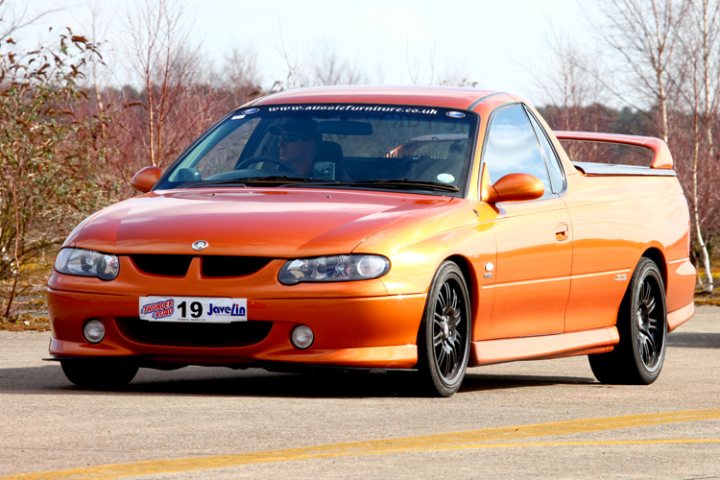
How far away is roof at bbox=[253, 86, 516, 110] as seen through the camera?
10258mm

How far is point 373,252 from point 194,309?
3.01 ft

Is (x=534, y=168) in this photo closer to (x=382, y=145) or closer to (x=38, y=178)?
(x=382, y=145)

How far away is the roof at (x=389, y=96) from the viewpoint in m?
10.3

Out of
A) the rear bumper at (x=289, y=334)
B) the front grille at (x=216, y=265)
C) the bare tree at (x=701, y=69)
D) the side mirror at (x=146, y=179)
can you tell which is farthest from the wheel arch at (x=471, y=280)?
the bare tree at (x=701, y=69)

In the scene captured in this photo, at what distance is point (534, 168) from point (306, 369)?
2594 mm

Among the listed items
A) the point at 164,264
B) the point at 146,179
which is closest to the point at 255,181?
the point at 146,179

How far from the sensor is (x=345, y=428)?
751 cm

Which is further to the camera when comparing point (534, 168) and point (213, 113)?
point (213, 113)

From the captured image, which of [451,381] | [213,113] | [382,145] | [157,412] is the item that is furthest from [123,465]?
[213,113]

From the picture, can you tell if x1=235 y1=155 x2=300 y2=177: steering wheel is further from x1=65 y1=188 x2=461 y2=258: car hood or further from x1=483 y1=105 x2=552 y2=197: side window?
x1=483 y1=105 x2=552 y2=197: side window

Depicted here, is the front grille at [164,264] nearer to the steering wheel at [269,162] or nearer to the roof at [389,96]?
the steering wheel at [269,162]

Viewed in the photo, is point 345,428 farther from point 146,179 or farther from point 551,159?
point 551,159

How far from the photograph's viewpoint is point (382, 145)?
980 cm

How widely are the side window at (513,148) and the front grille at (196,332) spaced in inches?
79.3
